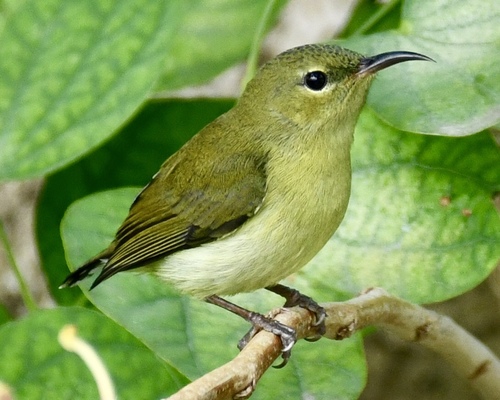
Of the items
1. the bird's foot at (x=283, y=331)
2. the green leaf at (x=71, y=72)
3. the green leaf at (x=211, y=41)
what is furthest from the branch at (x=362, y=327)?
the green leaf at (x=211, y=41)

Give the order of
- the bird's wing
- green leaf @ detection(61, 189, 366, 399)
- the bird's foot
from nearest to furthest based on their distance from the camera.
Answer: the bird's foot → green leaf @ detection(61, 189, 366, 399) → the bird's wing

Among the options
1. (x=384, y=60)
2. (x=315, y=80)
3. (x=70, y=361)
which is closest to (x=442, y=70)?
(x=384, y=60)

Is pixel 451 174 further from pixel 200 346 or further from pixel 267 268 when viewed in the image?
pixel 200 346

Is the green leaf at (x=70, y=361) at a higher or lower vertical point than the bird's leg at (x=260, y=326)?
lower

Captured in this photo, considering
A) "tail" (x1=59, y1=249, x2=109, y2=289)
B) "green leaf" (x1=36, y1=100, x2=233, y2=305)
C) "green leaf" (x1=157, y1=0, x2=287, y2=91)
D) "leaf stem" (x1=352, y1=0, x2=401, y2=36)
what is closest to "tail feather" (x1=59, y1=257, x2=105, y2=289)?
"tail" (x1=59, y1=249, x2=109, y2=289)

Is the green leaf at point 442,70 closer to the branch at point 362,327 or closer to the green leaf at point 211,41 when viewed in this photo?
the branch at point 362,327

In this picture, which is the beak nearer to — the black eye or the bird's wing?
the black eye
